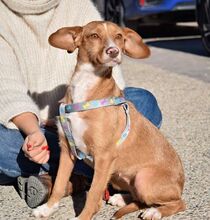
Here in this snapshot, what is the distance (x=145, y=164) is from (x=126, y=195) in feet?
1.09

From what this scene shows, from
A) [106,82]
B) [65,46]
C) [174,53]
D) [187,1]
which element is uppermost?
[65,46]

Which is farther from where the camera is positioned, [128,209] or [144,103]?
[144,103]

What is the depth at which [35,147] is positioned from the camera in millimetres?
2783

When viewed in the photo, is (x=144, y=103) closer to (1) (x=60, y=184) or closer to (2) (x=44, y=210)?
(1) (x=60, y=184)

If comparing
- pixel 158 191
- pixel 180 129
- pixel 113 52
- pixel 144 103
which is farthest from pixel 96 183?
pixel 180 129

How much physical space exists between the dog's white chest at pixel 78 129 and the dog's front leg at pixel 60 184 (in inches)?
6.3

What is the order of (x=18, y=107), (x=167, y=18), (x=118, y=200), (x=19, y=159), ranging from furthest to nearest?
(x=167, y=18)
(x=19, y=159)
(x=118, y=200)
(x=18, y=107)

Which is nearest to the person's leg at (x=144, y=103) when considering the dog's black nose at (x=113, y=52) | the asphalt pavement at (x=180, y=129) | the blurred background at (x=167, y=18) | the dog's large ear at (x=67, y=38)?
the asphalt pavement at (x=180, y=129)

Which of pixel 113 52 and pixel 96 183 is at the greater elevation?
pixel 113 52

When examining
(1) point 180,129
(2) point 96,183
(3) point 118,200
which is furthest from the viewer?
(1) point 180,129

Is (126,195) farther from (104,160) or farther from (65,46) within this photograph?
(65,46)

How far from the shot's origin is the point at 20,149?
3203 millimetres

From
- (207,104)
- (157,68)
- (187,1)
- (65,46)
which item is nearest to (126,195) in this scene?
(65,46)

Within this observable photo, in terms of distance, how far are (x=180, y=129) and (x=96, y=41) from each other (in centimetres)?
207
